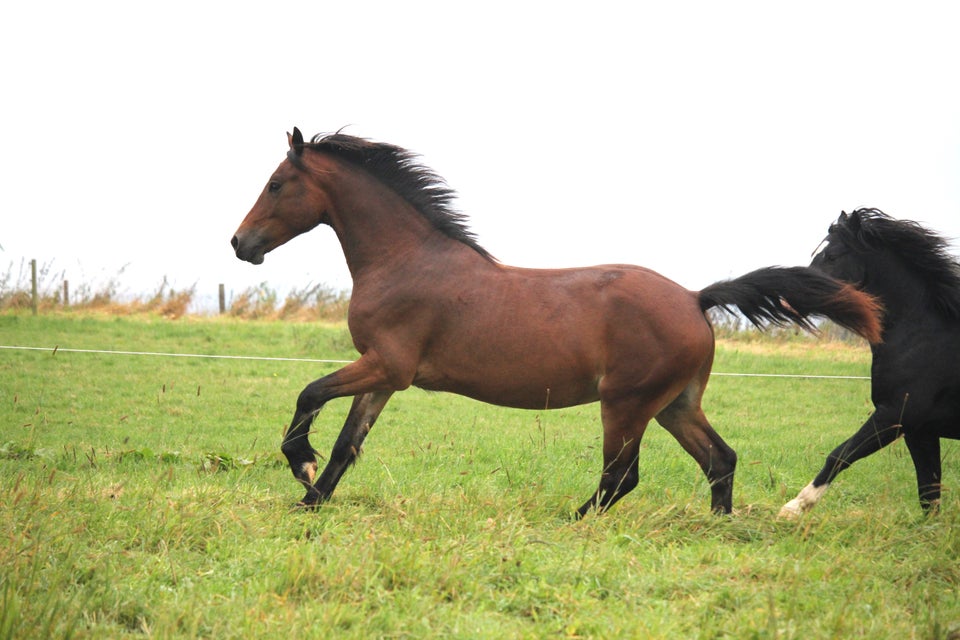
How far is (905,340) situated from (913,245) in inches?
28.8

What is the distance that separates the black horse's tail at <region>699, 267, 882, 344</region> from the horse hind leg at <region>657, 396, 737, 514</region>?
61cm

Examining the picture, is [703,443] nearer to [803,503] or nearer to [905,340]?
[803,503]

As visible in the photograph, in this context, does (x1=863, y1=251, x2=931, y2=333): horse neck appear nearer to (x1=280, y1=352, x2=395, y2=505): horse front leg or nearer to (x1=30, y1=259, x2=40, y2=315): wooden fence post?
(x1=280, y1=352, x2=395, y2=505): horse front leg

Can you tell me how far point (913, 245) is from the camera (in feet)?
20.1

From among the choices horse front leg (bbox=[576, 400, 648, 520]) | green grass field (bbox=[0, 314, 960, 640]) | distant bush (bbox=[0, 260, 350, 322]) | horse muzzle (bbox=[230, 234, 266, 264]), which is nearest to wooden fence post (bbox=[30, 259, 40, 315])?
distant bush (bbox=[0, 260, 350, 322])

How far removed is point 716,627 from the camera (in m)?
3.47

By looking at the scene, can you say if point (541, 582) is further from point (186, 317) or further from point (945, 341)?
point (186, 317)

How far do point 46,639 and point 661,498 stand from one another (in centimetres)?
419

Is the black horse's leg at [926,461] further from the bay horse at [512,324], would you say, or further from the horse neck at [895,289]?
the bay horse at [512,324]

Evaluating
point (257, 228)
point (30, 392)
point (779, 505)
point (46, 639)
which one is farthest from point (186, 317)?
point (46, 639)

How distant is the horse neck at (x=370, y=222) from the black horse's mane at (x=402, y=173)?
0.06 metres

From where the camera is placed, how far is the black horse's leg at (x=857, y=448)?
5.65m

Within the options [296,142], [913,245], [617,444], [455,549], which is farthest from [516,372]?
[913,245]

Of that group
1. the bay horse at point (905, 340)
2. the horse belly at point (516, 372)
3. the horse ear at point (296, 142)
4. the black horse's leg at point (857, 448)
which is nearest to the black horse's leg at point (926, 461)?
the bay horse at point (905, 340)
